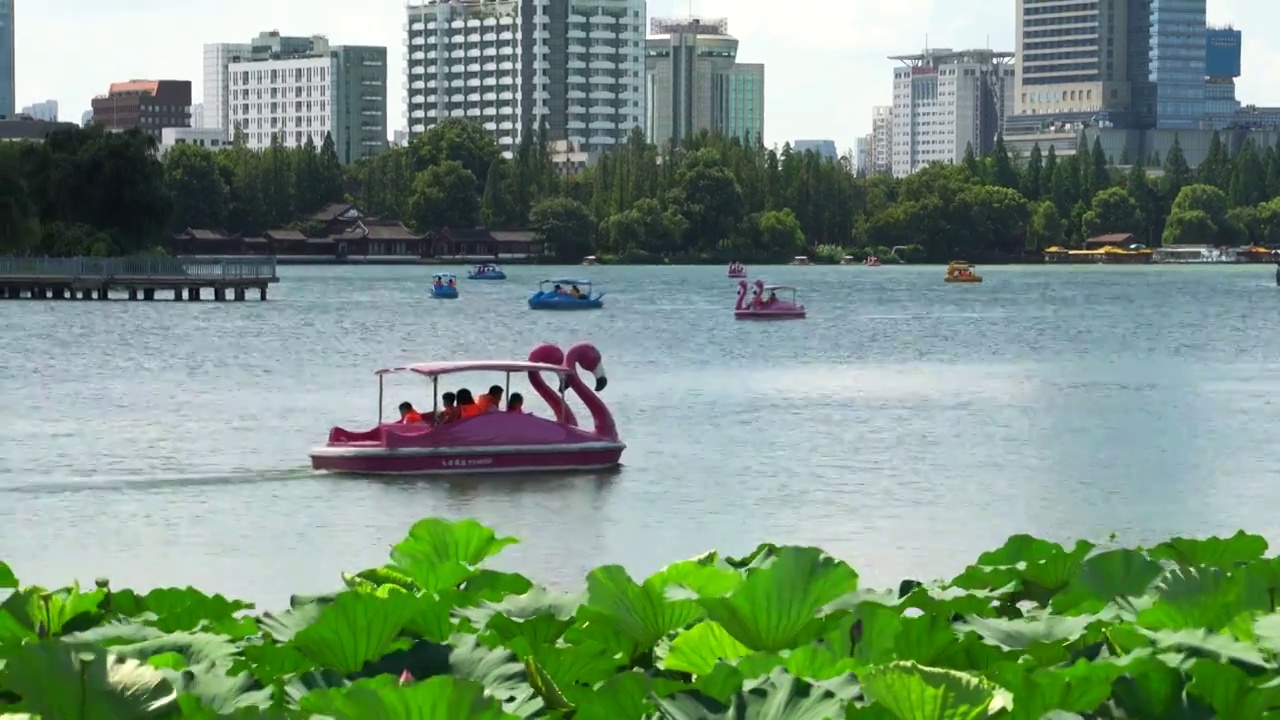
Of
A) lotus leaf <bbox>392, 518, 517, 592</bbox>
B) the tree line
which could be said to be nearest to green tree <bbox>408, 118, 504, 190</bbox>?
the tree line

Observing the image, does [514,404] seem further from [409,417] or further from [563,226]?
[563,226]

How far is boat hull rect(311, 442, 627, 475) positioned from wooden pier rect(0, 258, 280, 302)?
61.2m

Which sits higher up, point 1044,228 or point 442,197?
point 442,197

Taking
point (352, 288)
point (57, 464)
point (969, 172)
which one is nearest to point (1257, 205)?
point (969, 172)

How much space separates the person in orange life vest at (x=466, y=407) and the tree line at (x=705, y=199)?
139032 millimetres

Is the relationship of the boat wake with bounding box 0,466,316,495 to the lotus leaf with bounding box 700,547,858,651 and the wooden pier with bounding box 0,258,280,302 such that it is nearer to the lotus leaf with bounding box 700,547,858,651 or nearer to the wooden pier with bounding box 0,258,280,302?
the lotus leaf with bounding box 700,547,858,651

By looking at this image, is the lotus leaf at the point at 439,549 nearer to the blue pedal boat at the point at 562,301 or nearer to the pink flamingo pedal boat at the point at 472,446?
the pink flamingo pedal boat at the point at 472,446

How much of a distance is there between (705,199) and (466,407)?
14338cm

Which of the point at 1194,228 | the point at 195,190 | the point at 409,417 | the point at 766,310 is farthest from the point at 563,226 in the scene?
the point at 409,417

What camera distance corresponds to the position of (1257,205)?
651ft

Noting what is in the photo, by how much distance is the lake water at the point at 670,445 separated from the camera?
22594 millimetres

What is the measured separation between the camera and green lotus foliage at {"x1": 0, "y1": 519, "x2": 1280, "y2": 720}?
13.5 feet

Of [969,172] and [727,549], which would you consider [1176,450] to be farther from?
[969,172]

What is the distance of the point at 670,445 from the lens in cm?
3353
